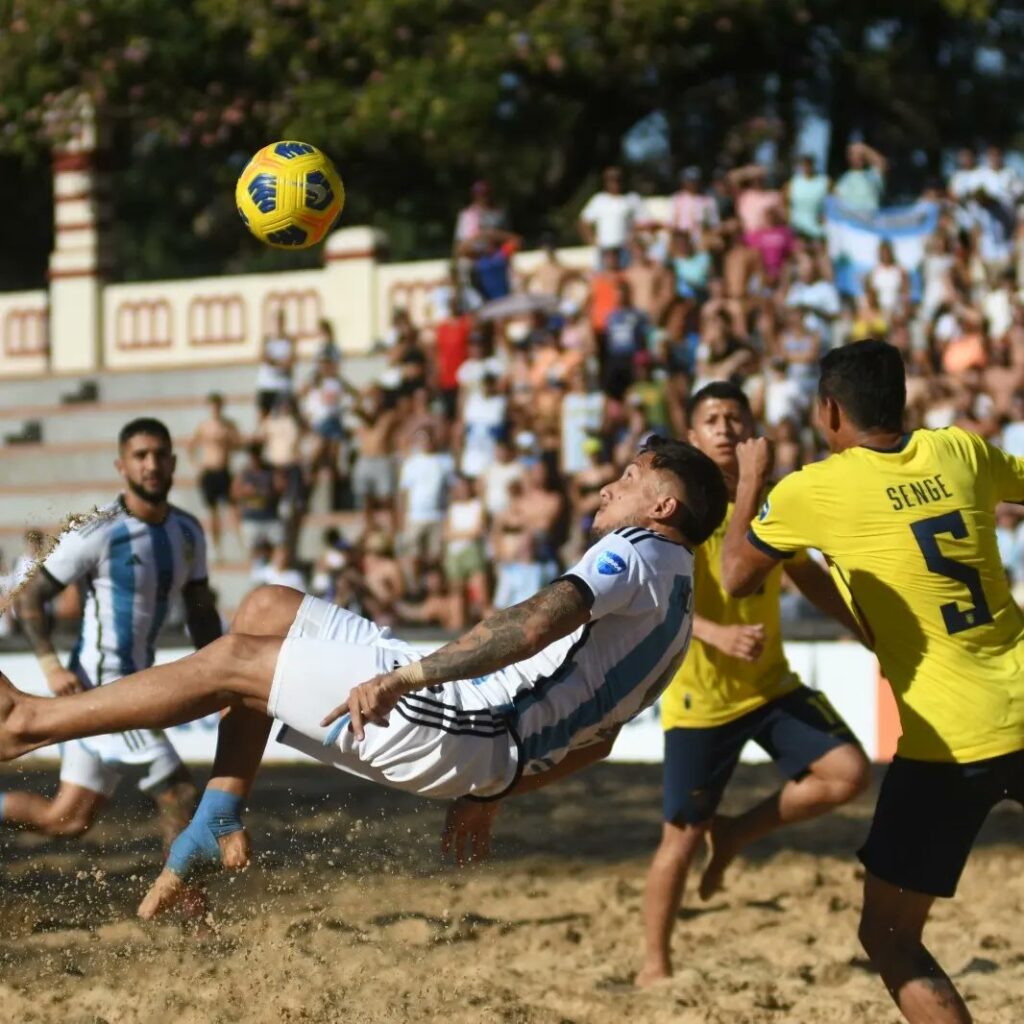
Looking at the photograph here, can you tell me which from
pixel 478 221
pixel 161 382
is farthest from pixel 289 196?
pixel 161 382

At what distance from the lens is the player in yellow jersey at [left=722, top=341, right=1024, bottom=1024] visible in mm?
5078

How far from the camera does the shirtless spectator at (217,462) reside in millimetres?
16766

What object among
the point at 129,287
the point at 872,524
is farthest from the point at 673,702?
the point at 129,287

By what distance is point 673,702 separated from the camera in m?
7.02

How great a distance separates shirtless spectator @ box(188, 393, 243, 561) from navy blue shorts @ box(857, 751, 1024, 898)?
1212 centimetres

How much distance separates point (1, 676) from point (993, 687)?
115 inches

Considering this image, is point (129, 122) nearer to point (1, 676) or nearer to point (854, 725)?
point (854, 725)

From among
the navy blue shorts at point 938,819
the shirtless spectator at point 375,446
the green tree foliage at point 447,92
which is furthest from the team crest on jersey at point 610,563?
the green tree foliage at point 447,92

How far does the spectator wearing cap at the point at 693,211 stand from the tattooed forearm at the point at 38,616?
1005 cm

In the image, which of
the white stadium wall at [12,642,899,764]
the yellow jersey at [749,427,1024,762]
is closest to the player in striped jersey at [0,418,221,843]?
the yellow jersey at [749,427,1024,762]

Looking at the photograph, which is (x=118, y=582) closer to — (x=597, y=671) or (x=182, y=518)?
(x=182, y=518)

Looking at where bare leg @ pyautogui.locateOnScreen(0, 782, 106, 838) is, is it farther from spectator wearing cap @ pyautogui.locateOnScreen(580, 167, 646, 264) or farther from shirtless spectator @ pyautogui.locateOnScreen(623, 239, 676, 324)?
spectator wearing cap @ pyautogui.locateOnScreen(580, 167, 646, 264)

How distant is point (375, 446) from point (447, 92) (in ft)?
25.1

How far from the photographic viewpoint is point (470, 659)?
4.79 metres
